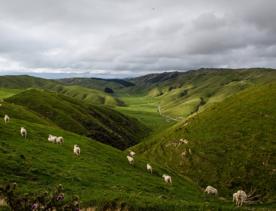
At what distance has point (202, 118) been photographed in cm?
10131

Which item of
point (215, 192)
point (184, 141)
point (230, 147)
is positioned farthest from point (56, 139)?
point (184, 141)

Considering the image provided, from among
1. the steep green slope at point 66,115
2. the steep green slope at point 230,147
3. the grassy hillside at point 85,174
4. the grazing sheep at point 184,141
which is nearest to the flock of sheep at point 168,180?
the grassy hillside at point 85,174

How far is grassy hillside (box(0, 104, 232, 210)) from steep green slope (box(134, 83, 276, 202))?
15.4 m

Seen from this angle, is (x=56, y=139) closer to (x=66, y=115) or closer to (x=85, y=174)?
(x=85, y=174)

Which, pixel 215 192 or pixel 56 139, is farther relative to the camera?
pixel 56 139

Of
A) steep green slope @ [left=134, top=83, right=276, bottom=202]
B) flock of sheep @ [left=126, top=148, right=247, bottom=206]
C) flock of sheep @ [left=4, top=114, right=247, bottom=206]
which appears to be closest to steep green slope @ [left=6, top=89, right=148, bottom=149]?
steep green slope @ [left=134, top=83, right=276, bottom=202]

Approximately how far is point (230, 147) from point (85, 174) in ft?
150

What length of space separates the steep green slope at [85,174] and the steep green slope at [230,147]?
16.2 m

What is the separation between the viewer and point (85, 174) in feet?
137

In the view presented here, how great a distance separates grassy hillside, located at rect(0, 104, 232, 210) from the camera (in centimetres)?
3212

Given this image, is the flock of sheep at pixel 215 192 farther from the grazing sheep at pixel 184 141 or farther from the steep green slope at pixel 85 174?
the grazing sheep at pixel 184 141

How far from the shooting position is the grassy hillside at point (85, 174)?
32.1 meters

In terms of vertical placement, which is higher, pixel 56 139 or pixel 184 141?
pixel 56 139

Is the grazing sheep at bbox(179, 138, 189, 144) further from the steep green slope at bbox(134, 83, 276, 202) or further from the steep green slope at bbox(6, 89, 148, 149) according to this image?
the steep green slope at bbox(6, 89, 148, 149)
